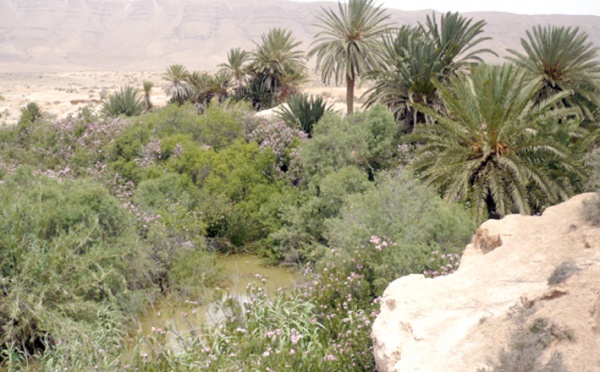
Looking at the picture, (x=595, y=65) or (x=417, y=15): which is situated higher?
(x=417, y=15)

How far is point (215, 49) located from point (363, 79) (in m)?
88.0

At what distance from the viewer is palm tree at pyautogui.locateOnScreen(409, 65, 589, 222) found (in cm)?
1034

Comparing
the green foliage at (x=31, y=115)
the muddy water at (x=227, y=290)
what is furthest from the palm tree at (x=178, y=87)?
the muddy water at (x=227, y=290)

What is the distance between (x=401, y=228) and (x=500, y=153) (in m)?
3.29

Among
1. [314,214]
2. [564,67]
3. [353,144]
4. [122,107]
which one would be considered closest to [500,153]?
[353,144]

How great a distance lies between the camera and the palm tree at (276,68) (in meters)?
25.7

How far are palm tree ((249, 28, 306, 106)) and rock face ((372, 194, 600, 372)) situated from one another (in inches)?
796

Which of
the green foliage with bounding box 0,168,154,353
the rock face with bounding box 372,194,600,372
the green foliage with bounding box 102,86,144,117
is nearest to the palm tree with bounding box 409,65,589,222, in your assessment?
the rock face with bounding box 372,194,600,372

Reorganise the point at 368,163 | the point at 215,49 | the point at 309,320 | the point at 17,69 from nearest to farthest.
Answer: the point at 309,320 < the point at 368,163 < the point at 17,69 < the point at 215,49

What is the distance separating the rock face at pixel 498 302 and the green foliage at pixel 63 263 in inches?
170

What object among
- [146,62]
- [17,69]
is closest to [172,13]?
[146,62]

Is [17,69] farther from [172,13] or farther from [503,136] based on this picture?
[503,136]

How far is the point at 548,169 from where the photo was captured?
1081 cm

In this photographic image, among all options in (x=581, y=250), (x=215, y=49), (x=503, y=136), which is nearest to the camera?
(x=581, y=250)
